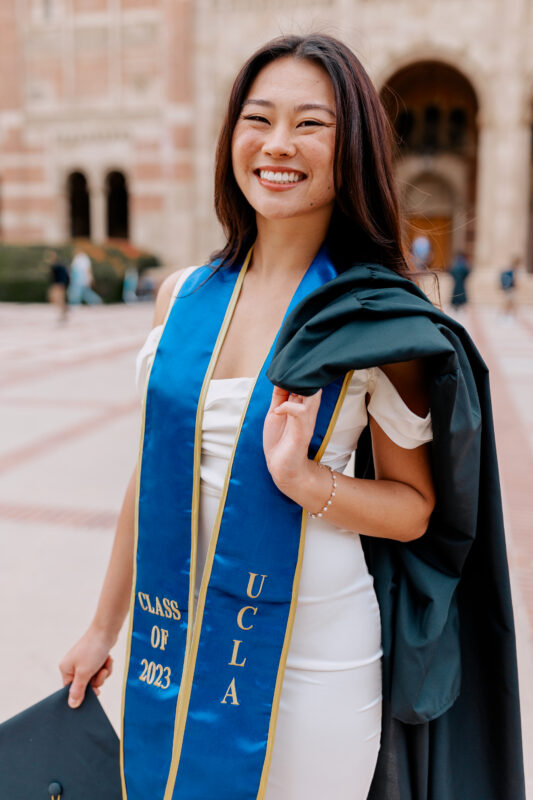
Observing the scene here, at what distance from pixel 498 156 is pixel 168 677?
25825 millimetres

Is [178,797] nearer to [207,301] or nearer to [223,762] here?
[223,762]

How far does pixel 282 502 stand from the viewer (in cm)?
125

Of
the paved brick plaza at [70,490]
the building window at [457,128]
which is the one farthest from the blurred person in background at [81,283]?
the building window at [457,128]

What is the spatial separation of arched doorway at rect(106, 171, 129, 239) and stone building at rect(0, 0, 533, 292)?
2.51m

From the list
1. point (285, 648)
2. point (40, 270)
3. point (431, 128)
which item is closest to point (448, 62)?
point (431, 128)

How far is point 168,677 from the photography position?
1336 millimetres

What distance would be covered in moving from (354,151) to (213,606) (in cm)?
85

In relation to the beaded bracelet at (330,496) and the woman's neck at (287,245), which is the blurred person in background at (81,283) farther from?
the beaded bracelet at (330,496)

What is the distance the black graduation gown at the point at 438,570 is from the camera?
3.74ft

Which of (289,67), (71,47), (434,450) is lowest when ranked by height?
(434,450)

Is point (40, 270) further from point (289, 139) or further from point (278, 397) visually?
point (278, 397)

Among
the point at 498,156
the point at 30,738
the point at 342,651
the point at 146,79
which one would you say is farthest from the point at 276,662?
the point at 146,79

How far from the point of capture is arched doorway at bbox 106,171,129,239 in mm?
35156

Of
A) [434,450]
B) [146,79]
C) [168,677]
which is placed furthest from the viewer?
[146,79]
